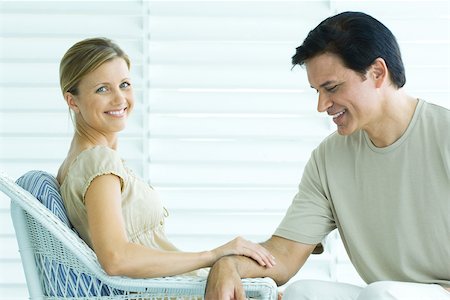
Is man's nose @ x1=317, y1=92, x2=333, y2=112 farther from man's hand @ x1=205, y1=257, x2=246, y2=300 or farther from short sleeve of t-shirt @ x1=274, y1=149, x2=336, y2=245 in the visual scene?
man's hand @ x1=205, y1=257, x2=246, y2=300

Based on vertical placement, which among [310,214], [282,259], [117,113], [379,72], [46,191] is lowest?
[282,259]

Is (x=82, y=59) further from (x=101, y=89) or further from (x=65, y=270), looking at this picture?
(x=65, y=270)

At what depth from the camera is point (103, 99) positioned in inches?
107

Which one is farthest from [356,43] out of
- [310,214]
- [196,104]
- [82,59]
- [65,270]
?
[196,104]

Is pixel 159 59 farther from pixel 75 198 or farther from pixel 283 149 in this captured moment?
pixel 75 198

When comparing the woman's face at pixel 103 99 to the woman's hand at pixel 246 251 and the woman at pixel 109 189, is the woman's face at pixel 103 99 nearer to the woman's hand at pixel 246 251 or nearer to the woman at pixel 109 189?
the woman at pixel 109 189

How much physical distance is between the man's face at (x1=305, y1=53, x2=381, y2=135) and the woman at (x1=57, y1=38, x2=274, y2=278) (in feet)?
1.48

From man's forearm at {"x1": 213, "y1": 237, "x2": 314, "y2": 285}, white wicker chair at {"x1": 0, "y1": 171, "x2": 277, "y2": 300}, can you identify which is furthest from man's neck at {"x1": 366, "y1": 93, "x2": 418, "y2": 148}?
white wicker chair at {"x1": 0, "y1": 171, "x2": 277, "y2": 300}

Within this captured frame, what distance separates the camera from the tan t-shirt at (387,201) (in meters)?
2.64

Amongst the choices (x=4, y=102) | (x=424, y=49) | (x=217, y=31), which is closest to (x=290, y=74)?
(x=217, y=31)

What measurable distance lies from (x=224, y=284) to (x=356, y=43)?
32.1 inches

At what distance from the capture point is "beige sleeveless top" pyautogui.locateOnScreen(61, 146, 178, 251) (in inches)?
97.8

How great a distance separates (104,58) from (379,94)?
0.82 metres

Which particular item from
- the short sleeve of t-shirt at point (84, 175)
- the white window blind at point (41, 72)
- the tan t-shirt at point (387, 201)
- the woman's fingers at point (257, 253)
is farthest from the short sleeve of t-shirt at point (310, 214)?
the white window blind at point (41, 72)
